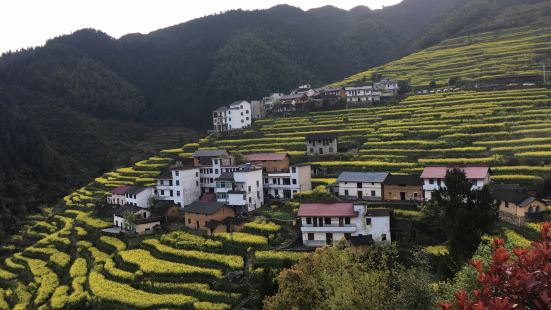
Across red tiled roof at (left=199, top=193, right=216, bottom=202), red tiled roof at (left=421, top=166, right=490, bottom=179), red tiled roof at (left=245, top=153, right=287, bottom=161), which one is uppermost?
red tiled roof at (left=245, top=153, right=287, bottom=161)

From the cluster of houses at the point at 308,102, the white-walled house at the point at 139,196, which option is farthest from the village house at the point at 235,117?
the white-walled house at the point at 139,196

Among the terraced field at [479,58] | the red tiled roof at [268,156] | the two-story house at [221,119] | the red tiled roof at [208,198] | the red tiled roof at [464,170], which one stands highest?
the terraced field at [479,58]

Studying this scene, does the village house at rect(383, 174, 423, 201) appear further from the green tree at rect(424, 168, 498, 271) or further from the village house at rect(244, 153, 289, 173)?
the village house at rect(244, 153, 289, 173)

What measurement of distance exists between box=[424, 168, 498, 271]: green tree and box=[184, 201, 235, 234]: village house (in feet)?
64.4

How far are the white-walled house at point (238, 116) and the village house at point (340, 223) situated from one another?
41.7 m

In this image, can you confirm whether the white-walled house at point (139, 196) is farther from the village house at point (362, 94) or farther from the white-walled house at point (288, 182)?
the village house at point (362, 94)

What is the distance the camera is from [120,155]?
9319 cm

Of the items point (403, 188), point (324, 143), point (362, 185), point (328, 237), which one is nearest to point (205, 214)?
point (328, 237)

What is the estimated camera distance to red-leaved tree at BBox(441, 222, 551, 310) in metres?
6.02

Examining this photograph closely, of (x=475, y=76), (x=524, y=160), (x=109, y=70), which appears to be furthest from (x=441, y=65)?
(x=109, y=70)

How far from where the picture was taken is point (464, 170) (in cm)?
3728

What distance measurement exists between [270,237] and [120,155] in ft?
214

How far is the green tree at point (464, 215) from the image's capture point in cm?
2589

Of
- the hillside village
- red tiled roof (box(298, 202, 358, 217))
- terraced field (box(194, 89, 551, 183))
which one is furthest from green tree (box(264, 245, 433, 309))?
terraced field (box(194, 89, 551, 183))
